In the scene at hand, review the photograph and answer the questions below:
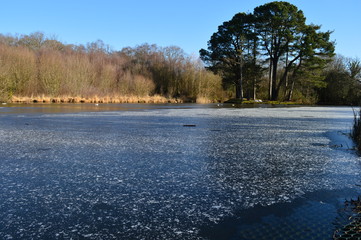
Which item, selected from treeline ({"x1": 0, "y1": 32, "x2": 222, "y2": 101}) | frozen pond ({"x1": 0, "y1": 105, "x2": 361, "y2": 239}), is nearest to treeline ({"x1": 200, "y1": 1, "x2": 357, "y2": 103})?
treeline ({"x1": 0, "y1": 32, "x2": 222, "y2": 101})

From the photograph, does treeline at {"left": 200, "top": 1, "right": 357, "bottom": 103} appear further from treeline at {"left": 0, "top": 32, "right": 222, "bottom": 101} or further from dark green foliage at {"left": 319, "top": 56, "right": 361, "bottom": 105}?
treeline at {"left": 0, "top": 32, "right": 222, "bottom": 101}

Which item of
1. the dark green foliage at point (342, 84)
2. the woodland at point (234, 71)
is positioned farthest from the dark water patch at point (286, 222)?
the dark green foliage at point (342, 84)

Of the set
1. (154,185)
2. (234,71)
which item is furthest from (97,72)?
(154,185)

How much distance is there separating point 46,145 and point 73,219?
2721mm

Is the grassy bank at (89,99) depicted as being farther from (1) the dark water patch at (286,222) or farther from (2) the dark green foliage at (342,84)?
(1) the dark water patch at (286,222)

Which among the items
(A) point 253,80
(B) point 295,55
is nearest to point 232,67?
(A) point 253,80

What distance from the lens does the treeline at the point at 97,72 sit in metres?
23.0

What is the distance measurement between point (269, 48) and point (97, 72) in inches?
687

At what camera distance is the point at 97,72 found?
29.1 metres

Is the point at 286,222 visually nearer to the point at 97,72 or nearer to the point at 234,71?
the point at 234,71

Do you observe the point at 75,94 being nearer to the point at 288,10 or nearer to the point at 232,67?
the point at 232,67

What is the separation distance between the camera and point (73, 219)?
156 centimetres

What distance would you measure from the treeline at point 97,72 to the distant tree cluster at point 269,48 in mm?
4461

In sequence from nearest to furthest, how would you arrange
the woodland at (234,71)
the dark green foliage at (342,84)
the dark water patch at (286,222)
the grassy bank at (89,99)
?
the dark water patch at (286,222)
the grassy bank at (89,99)
the woodland at (234,71)
the dark green foliage at (342,84)
